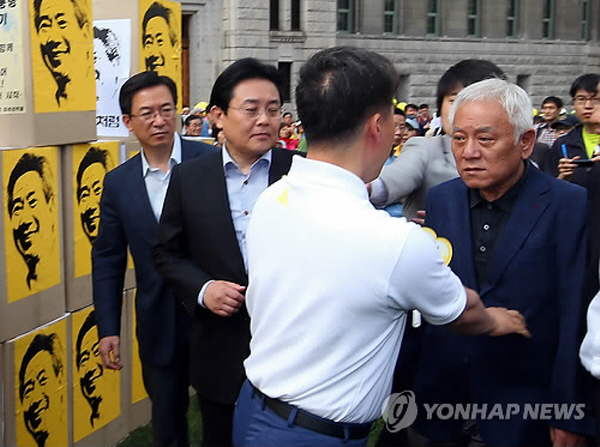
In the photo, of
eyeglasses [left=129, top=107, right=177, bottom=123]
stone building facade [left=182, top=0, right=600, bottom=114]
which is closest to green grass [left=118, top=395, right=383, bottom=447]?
eyeglasses [left=129, top=107, right=177, bottom=123]

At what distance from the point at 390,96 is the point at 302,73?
0.23 metres

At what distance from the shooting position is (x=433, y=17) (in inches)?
1336

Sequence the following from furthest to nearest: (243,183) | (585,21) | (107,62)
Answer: (585,21), (107,62), (243,183)

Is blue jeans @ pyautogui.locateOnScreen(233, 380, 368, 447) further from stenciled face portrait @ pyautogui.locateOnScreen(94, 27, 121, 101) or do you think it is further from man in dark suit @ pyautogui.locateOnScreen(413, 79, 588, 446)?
stenciled face portrait @ pyautogui.locateOnScreen(94, 27, 121, 101)

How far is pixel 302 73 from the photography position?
227 centimetres

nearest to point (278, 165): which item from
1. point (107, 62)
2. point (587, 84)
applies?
point (107, 62)

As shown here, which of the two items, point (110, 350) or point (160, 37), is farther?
point (160, 37)

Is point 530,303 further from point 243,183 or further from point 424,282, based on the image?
point 243,183

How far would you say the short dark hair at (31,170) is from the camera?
3992mm

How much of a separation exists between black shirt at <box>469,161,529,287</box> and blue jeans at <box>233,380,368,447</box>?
→ 2.45ft

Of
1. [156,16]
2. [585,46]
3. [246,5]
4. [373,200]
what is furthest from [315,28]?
[373,200]

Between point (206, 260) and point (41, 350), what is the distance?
1.40m

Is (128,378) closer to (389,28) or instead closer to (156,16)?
(156,16)

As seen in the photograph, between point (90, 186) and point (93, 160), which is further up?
point (93, 160)
